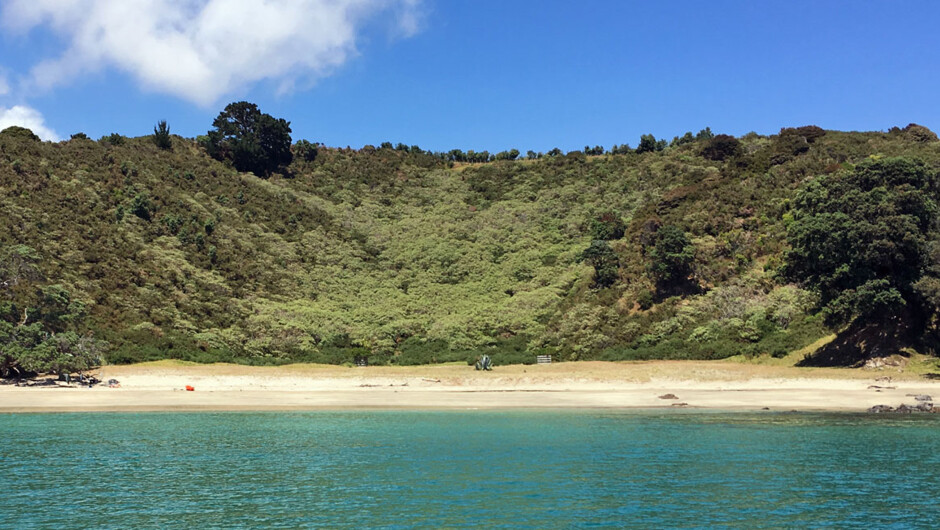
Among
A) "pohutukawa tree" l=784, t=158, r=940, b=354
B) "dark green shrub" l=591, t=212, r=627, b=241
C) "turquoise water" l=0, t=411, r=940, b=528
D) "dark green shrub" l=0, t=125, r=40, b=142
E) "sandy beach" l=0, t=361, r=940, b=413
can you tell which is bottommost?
"turquoise water" l=0, t=411, r=940, b=528

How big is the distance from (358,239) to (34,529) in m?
79.1

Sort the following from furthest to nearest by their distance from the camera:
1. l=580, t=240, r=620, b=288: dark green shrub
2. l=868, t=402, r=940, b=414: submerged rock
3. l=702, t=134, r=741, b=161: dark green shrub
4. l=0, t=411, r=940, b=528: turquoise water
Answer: l=702, t=134, r=741, b=161: dark green shrub → l=580, t=240, r=620, b=288: dark green shrub → l=868, t=402, r=940, b=414: submerged rock → l=0, t=411, r=940, b=528: turquoise water

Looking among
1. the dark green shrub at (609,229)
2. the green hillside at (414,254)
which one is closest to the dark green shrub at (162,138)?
the green hillside at (414,254)

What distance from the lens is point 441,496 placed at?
55.6 ft

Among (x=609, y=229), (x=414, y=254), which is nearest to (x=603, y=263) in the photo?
(x=609, y=229)

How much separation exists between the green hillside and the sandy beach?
4.95 meters

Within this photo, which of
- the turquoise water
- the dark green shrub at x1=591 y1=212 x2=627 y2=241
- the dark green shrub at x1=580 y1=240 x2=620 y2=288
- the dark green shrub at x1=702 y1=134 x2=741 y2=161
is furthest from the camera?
the dark green shrub at x1=702 y1=134 x2=741 y2=161

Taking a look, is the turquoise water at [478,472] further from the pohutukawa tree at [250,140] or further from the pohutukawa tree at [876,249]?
the pohutukawa tree at [250,140]

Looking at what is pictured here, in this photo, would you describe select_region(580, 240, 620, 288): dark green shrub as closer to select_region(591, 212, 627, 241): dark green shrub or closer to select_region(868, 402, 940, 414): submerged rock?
select_region(591, 212, 627, 241): dark green shrub

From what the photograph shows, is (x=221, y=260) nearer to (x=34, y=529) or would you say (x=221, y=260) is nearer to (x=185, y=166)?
(x=185, y=166)

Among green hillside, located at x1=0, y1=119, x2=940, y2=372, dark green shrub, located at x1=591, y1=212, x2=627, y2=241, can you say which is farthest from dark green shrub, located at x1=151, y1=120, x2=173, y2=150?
dark green shrub, located at x1=591, y1=212, x2=627, y2=241

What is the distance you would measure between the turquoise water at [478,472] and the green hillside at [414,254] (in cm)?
A: 1947

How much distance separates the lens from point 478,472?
19.7 meters

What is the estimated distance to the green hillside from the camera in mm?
52906
